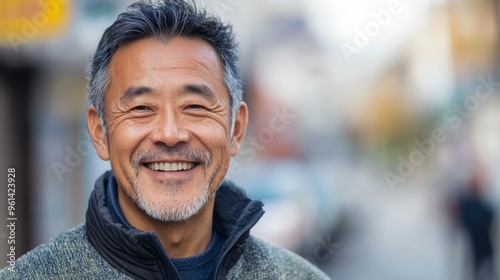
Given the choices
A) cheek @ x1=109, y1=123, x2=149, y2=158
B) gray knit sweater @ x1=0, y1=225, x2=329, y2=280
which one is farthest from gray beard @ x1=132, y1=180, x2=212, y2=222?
gray knit sweater @ x1=0, y1=225, x2=329, y2=280

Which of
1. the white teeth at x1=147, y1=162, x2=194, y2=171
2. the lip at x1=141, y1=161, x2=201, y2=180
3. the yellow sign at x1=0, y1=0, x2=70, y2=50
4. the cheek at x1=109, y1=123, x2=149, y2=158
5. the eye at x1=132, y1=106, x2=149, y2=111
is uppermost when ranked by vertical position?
the yellow sign at x1=0, y1=0, x2=70, y2=50

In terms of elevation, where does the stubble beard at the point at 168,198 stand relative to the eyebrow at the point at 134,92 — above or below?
below

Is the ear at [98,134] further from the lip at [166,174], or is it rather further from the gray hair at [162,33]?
the lip at [166,174]

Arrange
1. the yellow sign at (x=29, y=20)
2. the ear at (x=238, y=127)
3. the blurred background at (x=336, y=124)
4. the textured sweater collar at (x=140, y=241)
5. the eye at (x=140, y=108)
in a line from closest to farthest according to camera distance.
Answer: the textured sweater collar at (x=140, y=241), the eye at (x=140, y=108), the ear at (x=238, y=127), the yellow sign at (x=29, y=20), the blurred background at (x=336, y=124)

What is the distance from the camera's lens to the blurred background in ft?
23.1

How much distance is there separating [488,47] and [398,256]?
3269mm

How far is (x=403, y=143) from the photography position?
36.0 ft

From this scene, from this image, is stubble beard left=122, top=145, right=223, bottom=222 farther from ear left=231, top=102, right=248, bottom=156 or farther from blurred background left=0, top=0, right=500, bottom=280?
blurred background left=0, top=0, right=500, bottom=280

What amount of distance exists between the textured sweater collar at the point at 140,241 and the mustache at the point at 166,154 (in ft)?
0.67

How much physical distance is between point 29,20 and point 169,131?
4428mm

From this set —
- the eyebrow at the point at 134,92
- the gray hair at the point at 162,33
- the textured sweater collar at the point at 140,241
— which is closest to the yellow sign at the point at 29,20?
the gray hair at the point at 162,33

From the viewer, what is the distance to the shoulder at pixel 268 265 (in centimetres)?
257

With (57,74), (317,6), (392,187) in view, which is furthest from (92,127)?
(392,187)

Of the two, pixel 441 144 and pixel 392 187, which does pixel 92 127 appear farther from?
pixel 392 187
